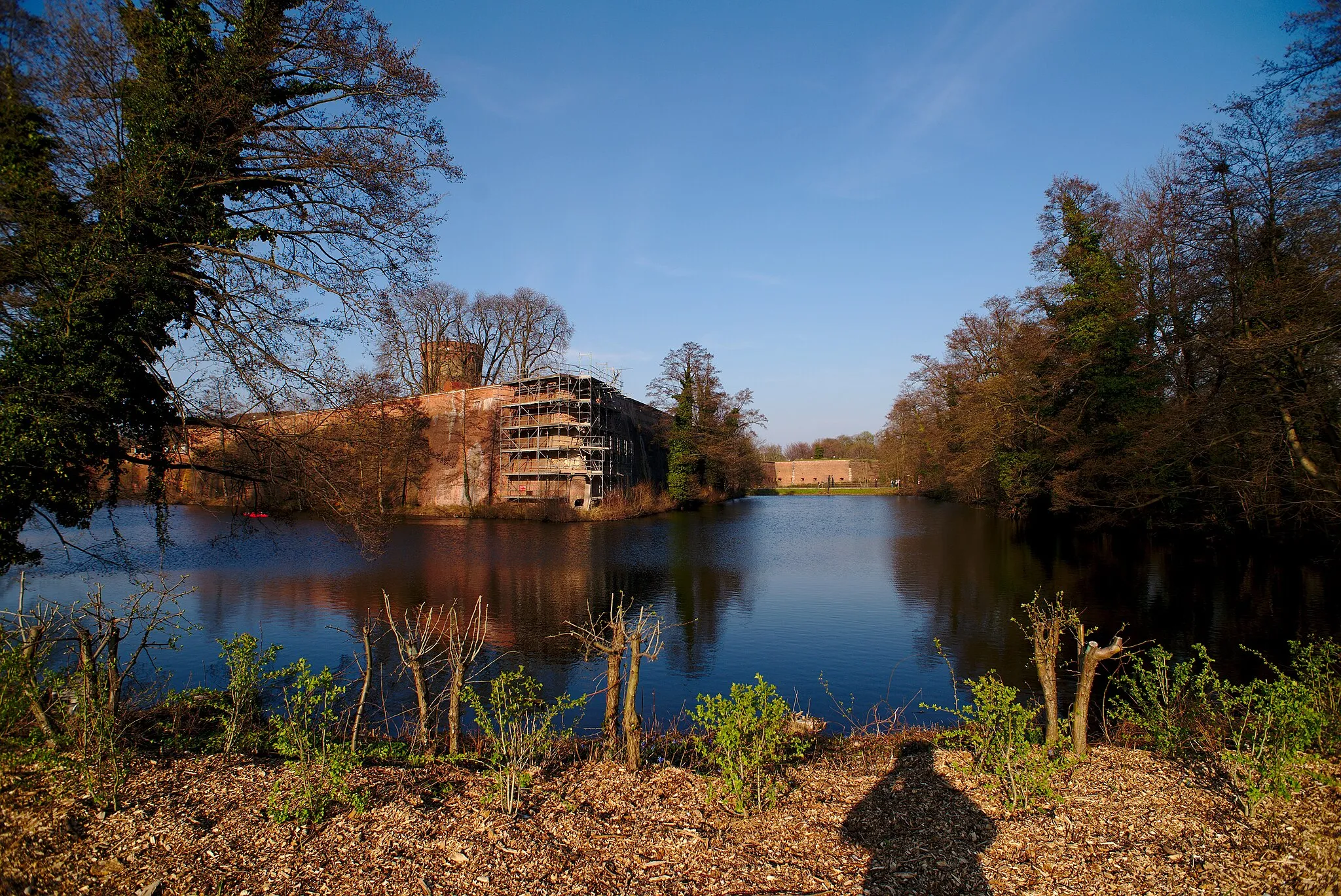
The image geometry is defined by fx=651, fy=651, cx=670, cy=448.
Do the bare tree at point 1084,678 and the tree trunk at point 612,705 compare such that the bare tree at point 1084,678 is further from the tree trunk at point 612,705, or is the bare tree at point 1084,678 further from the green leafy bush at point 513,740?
the green leafy bush at point 513,740

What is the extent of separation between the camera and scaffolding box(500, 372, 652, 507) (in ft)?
117

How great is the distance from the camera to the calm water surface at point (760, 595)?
31.7 feet

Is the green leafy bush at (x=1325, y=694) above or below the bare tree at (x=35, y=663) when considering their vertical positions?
below

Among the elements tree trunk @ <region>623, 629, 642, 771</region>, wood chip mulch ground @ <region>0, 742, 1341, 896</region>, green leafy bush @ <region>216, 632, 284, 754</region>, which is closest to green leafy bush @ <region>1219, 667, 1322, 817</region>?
wood chip mulch ground @ <region>0, 742, 1341, 896</region>

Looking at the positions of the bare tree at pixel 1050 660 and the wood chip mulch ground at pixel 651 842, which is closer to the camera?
the wood chip mulch ground at pixel 651 842

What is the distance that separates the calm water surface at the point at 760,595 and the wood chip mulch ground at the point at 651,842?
109 inches

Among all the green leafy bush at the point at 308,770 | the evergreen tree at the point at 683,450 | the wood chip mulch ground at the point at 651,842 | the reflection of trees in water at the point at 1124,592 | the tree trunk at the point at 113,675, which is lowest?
the reflection of trees in water at the point at 1124,592

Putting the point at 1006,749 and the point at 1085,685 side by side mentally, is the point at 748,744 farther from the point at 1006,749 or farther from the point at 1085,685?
the point at 1085,685

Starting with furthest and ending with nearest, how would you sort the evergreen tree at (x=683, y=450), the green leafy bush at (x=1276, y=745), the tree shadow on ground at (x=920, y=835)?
the evergreen tree at (x=683, y=450), the green leafy bush at (x=1276, y=745), the tree shadow on ground at (x=920, y=835)

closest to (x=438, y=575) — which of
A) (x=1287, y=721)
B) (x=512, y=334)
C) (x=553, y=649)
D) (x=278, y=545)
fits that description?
(x=553, y=649)

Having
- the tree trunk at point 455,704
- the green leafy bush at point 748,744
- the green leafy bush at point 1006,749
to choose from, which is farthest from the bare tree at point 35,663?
the green leafy bush at point 1006,749

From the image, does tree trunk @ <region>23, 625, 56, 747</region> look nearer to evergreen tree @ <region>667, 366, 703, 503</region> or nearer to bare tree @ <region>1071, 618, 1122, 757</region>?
bare tree @ <region>1071, 618, 1122, 757</region>

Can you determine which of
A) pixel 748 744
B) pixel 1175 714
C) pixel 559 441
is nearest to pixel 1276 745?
pixel 1175 714

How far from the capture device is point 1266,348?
9.52 m
